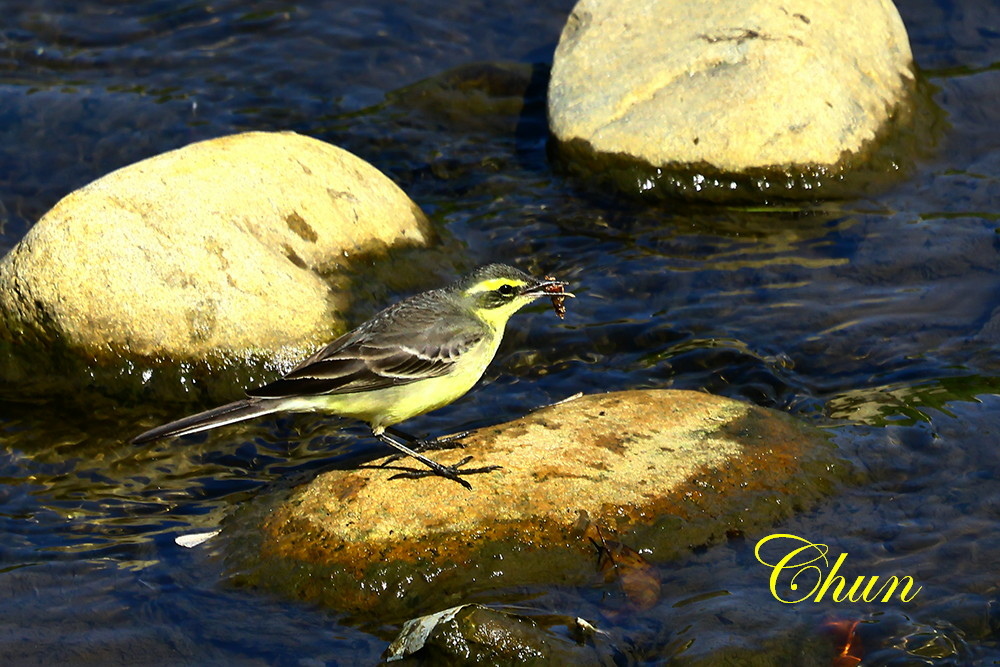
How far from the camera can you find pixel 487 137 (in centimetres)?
1347

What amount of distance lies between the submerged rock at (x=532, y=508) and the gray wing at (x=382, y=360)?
0.59 m

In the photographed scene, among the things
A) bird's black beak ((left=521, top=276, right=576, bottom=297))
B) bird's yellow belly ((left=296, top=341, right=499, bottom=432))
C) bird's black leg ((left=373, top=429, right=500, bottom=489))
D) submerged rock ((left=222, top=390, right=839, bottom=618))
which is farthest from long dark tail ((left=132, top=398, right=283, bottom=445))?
bird's black beak ((left=521, top=276, right=576, bottom=297))

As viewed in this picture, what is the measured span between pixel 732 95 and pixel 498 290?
14.5ft

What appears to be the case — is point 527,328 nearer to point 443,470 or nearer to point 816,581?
point 443,470

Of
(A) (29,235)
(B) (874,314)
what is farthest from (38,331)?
(B) (874,314)

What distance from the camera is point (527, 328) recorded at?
33.0 feet

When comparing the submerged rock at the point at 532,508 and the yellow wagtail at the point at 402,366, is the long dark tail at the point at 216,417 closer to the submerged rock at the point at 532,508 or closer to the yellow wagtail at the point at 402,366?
the yellow wagtail at the point at 402,366

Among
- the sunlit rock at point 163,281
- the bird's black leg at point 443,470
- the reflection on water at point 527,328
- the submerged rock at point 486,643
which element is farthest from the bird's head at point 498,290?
the submerged rock at point 486,643

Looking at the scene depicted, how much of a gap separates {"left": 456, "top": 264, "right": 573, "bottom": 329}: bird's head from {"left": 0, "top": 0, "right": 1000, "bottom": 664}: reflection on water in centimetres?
108

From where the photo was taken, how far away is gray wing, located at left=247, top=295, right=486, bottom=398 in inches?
304

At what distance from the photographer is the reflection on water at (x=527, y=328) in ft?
21.1

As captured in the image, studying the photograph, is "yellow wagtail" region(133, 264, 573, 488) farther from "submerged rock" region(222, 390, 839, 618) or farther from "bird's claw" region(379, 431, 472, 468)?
"submerged rock" region(222, 390, 839, 618)

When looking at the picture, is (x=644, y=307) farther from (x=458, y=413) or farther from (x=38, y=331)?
(x=38, y=331)

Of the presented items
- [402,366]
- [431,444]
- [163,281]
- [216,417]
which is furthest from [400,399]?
[163,281]
